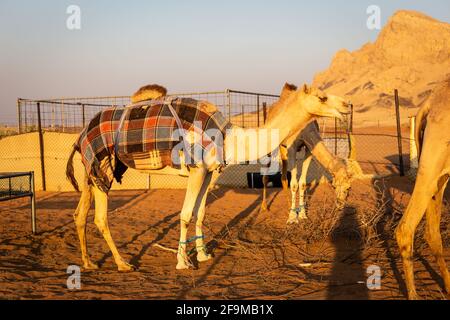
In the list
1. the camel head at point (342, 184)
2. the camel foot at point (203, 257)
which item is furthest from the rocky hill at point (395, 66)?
the camel foot at point (203, 257)

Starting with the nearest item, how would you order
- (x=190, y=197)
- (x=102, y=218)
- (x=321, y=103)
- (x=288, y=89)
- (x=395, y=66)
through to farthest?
(x=321, y=103) < (x=190, y=197) < (x=102, y=218) < (x=288, y=89) < (x=395, y=66)

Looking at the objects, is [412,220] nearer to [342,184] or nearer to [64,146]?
[342,184]

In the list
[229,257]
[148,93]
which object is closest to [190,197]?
[229,257]

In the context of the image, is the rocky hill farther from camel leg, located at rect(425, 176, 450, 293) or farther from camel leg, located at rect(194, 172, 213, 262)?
camel leg, located at rect(425, 176, 450, 293)

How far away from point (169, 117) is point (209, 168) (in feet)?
2.43

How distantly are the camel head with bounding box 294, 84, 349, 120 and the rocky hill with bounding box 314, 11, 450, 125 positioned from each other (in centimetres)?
5961

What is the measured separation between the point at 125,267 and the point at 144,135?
Result: 1.51m

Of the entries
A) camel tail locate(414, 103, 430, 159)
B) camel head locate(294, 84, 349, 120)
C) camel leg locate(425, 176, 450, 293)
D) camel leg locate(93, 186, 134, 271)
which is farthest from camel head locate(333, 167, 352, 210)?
camel leg locate(93, 186, 134, 271)

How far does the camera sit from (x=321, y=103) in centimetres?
542

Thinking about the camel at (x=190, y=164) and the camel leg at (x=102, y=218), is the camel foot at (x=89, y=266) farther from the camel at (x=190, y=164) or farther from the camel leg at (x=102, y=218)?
the camel leg at (x=102, y=218)

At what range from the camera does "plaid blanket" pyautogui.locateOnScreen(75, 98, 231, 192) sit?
576cm

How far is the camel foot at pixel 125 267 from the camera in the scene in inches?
227

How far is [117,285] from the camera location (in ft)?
16.7
